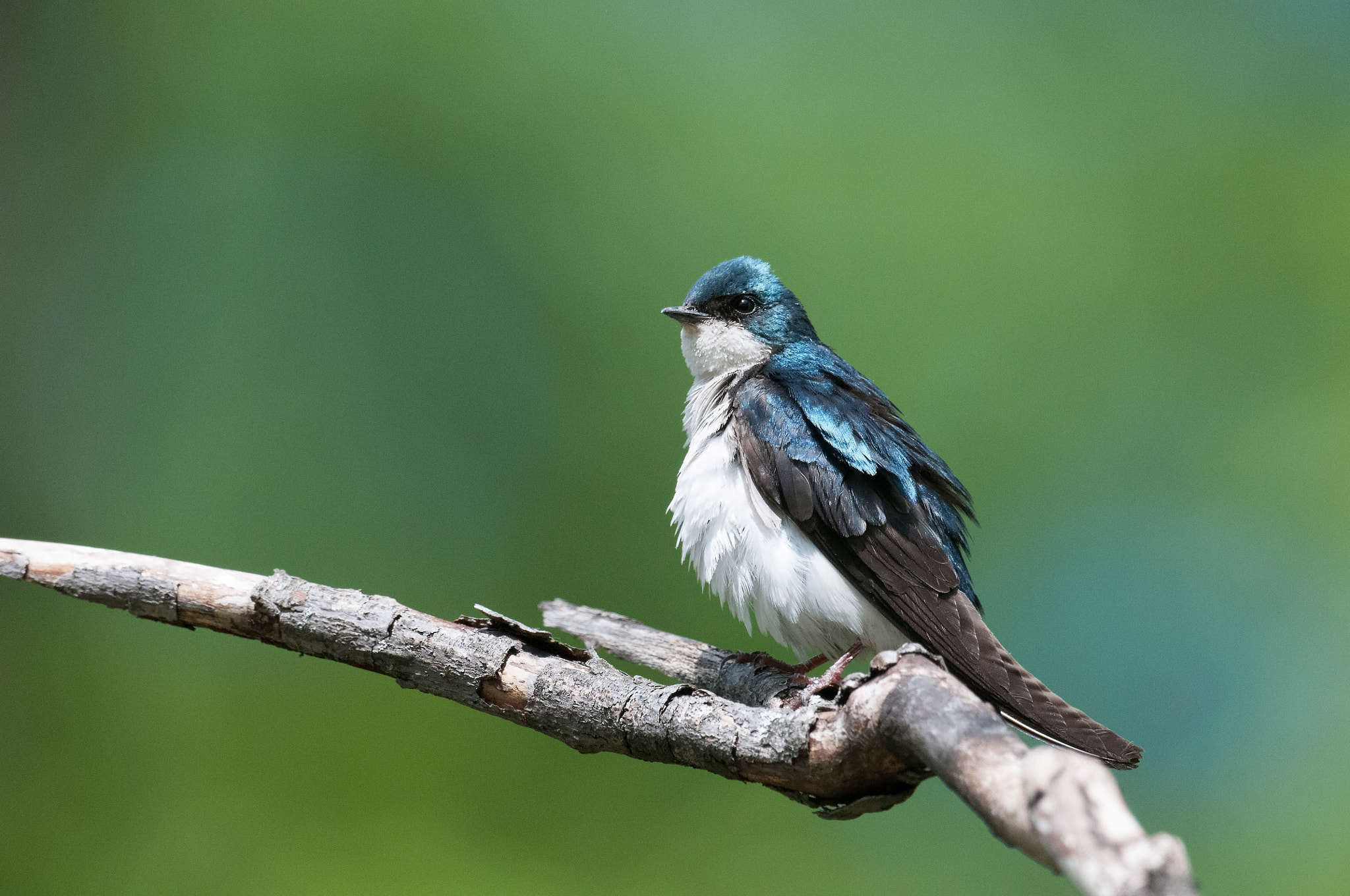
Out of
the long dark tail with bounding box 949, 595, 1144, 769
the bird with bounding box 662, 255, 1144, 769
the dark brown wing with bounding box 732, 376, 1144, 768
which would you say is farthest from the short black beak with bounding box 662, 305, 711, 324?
→ the long dark tail with bounding box 949, 595, 1144, 769

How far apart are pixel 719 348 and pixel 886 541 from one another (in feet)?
3.10

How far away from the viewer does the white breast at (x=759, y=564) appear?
2605 millimetres

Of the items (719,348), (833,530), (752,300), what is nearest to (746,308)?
(752,300)

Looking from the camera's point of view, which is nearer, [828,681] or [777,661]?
[828,681]

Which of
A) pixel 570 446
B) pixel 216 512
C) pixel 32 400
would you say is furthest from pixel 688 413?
pixel 32 400

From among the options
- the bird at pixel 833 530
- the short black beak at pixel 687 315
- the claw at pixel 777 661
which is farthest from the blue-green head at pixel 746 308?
the claw at pixel 777 661

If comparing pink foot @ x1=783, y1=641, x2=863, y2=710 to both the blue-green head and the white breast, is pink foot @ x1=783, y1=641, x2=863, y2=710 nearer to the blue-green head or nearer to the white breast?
the white breast

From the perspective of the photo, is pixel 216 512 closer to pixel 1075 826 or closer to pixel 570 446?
pixel 570 446

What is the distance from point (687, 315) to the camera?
3.28 metres

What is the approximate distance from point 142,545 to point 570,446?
6.32ft

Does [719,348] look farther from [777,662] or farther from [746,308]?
[777,662]

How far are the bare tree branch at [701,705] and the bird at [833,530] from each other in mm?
244

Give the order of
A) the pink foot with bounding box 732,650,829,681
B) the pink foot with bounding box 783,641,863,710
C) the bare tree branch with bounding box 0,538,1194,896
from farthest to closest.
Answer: the pink foot with bounding box 732,650,829,681
the pink foot with bounding box 783,641,863,710
the bare tree branch with bounding box 0,538,1194,896

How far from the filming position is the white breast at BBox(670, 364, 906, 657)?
8.55 feet
